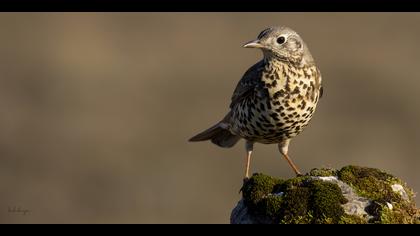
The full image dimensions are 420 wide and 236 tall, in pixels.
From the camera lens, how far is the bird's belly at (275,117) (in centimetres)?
1109

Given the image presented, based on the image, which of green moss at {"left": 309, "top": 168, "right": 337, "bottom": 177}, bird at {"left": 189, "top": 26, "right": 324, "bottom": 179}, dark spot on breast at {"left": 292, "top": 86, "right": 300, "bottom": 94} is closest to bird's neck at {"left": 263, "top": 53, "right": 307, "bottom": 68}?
bird at {"left": 189, "top": 26, "right": 324, "bottom": 179}

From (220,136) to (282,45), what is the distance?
285cm

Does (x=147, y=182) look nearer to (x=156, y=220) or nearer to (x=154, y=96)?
(x=156, y=220)

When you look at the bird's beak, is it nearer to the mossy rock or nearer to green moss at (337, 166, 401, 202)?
the mossy rock

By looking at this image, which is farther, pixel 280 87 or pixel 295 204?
pixel 280 87

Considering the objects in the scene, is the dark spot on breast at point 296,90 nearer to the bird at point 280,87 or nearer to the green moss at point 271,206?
the bird at point 280,87

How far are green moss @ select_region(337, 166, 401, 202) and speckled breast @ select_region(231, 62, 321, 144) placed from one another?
1.52 meters

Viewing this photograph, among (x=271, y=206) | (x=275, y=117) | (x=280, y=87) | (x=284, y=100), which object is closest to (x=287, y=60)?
(x=280, y=87)

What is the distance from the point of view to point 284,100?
1109 cm

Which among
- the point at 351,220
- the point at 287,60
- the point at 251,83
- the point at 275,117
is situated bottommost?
the point at 351,220

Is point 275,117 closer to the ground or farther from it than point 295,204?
farther from it

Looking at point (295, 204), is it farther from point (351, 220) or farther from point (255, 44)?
point (255, 44)

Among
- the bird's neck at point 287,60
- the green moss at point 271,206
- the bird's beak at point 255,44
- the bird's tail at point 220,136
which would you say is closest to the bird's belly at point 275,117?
the bird's neck at point 287,60

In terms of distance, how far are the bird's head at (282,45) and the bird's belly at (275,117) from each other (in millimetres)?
503
